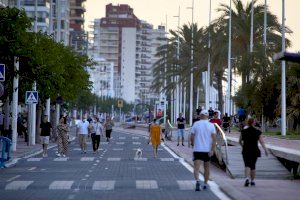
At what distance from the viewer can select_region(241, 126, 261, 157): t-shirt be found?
81.3 ft

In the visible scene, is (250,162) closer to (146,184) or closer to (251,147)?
(251,147)

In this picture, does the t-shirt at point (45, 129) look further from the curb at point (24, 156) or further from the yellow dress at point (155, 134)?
the yellow dress at point (155, 134)

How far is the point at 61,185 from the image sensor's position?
25.3 meters

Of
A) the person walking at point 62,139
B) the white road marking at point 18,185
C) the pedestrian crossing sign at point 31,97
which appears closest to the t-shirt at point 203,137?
the white road marking at point 18,185

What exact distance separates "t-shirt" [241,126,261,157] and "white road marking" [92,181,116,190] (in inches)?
130

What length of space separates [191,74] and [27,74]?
2626 inches

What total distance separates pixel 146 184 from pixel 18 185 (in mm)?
3117

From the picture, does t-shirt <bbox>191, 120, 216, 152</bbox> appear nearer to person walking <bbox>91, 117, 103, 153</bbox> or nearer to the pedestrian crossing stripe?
the pedestrian crossing stripe

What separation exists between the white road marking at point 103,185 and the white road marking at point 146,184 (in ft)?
2.02

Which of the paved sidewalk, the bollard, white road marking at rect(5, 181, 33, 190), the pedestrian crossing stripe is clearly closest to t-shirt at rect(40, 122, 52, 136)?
the bollard

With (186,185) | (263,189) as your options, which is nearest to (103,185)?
(186,185)

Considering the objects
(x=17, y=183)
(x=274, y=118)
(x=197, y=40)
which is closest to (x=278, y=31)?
(x=274, y=118)

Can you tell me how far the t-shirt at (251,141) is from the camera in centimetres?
2477

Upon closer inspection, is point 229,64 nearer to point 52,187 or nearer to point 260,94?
point 260,94
